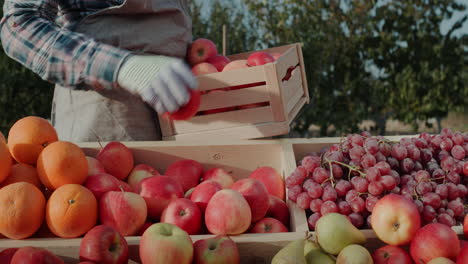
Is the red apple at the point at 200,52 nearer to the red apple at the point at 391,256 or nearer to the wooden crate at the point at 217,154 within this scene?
the wooden crate at the point at 217,154

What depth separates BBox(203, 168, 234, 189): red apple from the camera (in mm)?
1969

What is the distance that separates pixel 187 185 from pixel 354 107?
3.79 metres

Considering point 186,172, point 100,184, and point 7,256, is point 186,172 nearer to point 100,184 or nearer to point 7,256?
point 100,184

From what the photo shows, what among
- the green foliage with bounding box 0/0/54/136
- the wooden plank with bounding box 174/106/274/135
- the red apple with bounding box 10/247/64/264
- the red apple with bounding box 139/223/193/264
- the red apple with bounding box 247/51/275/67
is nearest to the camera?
the red apple with bounding box 10/247/64/264

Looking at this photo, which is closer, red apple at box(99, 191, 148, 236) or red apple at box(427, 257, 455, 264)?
red apple at box(427, 257, 455, 264)

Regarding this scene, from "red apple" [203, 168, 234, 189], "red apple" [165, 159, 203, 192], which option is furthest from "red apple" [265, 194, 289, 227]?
"red apple" [165, 159, 203, 192]

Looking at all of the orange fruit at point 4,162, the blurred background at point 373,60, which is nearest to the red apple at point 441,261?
the orange fruit at point 4,162

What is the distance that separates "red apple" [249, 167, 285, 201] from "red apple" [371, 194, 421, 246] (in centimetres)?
53

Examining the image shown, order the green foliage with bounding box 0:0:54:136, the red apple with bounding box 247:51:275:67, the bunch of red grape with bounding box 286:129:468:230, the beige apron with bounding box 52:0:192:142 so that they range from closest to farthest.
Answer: the bunch of red grape with bounding box 286:129:468:230 → the beige apron with bounding box 52:0:192:142 → the red apple with bounding box 247:51:275:67 → the green foliage with bounding box 0:0:54:136

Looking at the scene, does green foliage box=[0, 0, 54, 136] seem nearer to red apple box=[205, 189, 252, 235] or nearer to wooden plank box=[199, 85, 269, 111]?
wooden plank box=[199, 85, 269, 111]

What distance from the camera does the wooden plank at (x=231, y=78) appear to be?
6.98 feet

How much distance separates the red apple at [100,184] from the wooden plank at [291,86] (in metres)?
0.88

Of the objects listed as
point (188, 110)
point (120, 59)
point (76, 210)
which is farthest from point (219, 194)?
point (120, 59)

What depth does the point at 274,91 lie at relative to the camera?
2.15m
